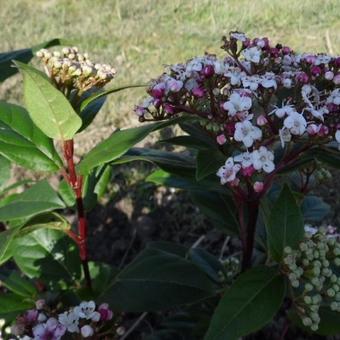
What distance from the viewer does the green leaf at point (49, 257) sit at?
159cm

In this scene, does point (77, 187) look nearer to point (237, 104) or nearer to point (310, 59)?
point (237, 104)

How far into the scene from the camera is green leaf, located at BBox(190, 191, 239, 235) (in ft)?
4.80

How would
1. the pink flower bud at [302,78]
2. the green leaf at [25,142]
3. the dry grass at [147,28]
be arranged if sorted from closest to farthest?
the pink flower bud at [302,78] < the green leaf at [25,142] < the dry grass at [147,28]

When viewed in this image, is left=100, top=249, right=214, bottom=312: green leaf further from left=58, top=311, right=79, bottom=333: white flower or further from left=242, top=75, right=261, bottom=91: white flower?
left=242, top=75, right=261, bottom=91: white flower

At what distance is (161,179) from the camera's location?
1.47m

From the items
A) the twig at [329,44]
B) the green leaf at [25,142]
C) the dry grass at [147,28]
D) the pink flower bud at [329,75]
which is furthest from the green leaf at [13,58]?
the twig at [329,44]

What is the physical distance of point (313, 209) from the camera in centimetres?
165

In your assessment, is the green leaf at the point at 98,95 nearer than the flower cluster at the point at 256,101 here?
No

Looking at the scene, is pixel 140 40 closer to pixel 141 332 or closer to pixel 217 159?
pixel 141 332

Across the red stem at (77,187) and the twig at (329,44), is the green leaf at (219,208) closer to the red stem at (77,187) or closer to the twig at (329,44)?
the red stem at (77,187)

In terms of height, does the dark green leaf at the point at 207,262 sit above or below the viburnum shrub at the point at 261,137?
below

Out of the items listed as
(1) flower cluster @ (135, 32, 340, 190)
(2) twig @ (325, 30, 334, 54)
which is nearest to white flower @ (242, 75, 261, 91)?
(1) flower cluster @ (135, 32, 340, 190)

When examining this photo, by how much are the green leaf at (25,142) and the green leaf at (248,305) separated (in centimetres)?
44

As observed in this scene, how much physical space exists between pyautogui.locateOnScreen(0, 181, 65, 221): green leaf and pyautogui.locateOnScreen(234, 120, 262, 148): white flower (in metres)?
0.39
